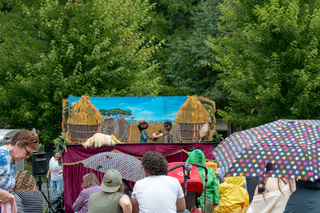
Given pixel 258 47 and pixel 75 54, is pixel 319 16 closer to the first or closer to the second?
pixel 258 47

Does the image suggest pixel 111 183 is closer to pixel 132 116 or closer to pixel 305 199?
pixel 305 199

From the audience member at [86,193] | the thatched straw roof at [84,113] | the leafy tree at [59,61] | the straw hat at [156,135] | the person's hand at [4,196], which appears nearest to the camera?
the person's hand at [4,196]

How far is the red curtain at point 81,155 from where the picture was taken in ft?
38.8

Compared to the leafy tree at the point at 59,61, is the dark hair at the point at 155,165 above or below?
below

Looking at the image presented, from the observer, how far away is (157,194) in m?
4.77

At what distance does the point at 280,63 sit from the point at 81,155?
332 inches

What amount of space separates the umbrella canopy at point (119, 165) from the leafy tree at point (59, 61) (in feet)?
32.6

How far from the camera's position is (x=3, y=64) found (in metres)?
18.5

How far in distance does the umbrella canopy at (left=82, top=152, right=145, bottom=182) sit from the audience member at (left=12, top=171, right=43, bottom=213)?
1436 millimetres

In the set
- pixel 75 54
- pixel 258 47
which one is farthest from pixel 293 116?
pixel 75 54

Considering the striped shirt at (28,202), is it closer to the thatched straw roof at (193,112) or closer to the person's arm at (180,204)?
the person's arm at (180,204)

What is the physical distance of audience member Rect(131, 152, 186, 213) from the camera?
15.6 ft

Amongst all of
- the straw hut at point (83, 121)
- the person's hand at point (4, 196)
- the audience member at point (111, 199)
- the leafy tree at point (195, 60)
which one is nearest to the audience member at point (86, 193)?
the audience member at point (111, 199)

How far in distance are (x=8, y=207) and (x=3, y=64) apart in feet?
50.9
